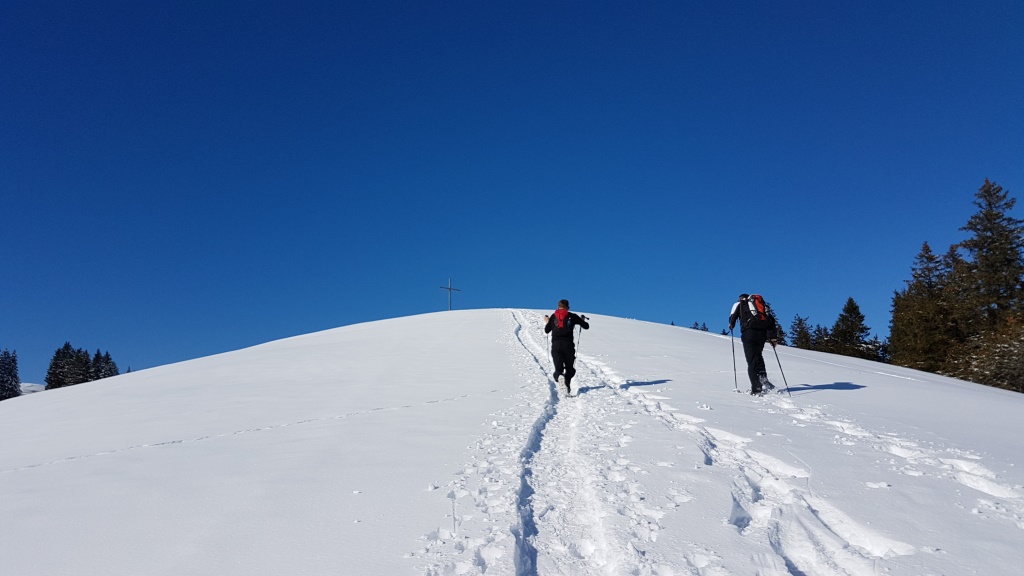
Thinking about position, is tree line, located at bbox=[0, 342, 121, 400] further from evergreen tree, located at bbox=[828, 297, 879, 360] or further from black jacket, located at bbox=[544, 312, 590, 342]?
evergreen tree, located at bbox=[828, 297, 879, 360]

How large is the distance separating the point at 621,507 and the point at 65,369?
3535 inches

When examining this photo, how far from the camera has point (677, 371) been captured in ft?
45.0

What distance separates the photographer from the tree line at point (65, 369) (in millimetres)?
63375

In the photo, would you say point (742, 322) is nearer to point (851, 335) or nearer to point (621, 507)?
point (621, 507)

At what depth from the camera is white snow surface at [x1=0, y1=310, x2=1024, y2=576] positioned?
3.60 m

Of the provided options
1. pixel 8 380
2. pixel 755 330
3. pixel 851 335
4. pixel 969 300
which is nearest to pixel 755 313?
pixel 755 330

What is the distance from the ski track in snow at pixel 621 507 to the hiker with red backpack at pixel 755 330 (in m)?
2.82

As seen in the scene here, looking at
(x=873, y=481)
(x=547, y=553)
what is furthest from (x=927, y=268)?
(x=547, y=553)

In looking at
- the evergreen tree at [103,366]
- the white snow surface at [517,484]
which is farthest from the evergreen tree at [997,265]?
the evergreen tree at [103,366]

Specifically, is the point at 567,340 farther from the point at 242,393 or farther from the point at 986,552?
the point at 986,552

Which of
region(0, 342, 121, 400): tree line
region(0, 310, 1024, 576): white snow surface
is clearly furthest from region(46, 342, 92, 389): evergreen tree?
region(0, 310, 1024, 576): white snow surface

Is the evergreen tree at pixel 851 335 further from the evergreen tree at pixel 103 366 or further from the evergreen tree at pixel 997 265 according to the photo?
the evergreen tree at pixel 103 366

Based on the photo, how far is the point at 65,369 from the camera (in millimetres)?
69688

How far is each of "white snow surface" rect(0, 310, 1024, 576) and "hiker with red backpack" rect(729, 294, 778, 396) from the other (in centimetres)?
47
